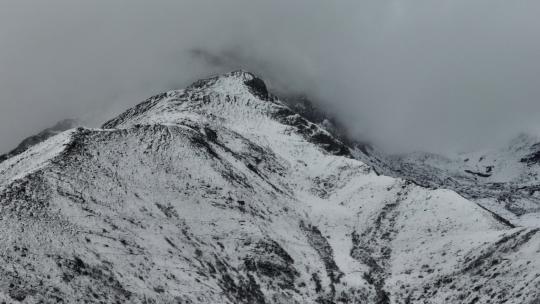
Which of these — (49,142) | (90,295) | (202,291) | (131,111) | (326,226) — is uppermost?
(131,111)

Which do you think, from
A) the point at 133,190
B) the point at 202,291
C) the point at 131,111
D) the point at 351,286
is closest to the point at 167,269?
the point at 202,291

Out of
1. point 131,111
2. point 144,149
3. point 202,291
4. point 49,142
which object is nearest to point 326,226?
point 144,149

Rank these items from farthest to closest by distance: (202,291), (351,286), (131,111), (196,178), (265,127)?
1. (131,111)
2. (265,127)
3. (196,178)
4. (351,286)
5. (202,291)

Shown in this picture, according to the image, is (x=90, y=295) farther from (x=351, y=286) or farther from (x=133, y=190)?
(x=351, y=286)

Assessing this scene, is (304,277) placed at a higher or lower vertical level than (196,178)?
lower

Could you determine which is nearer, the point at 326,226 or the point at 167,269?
the point at 167,269

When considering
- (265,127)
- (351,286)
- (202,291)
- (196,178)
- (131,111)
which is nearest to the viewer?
(202,291)

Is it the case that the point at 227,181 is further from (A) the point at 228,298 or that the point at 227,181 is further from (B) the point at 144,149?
(A) the point at 228,298
